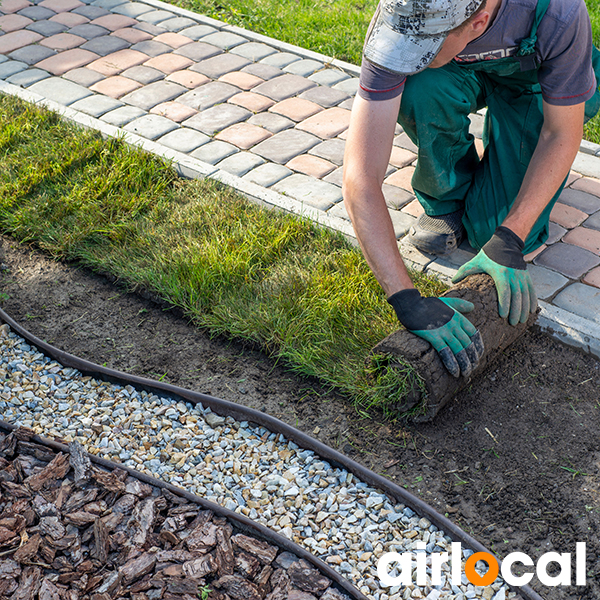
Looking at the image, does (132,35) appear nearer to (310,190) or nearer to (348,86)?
(348,86)

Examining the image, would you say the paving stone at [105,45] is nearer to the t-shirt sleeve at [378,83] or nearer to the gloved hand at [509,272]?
the t-shirt sleeve at [378,83]

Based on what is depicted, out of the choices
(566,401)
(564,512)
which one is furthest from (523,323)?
(564,512)

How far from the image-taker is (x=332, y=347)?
3287 millimetres

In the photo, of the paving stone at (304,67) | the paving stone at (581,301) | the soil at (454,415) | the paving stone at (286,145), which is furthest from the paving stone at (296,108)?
the paving stone at (581,301)

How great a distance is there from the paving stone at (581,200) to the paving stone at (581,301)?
720 millimetres

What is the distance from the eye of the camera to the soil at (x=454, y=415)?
263 centimetres

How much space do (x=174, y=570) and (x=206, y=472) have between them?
0.46m

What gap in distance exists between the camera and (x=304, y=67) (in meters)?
5.64

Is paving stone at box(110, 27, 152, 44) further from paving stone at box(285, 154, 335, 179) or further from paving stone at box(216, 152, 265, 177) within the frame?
paving stone at box(285, 154, 335, 179)

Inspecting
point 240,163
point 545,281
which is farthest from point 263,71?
point 545,281

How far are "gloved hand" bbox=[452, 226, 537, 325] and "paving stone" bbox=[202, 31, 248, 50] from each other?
143 inches

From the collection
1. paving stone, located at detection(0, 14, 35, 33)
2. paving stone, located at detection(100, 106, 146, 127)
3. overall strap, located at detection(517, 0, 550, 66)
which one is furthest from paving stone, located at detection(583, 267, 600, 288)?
paving stone, located at detection(0, 14, 35, 33)

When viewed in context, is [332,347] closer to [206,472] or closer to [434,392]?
[434,392]

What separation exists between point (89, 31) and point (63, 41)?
0.93 ft
